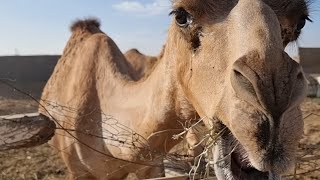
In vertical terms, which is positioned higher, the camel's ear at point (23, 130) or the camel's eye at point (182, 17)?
the camel's eye at point (182, 17)

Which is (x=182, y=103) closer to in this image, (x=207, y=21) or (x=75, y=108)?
(x=207, y=21)

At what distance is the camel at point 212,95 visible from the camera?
180 centimetres

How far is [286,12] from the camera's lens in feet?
7.82

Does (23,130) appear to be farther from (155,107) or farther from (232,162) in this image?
(232,162)

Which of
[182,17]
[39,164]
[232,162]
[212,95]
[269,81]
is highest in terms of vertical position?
[182,17]

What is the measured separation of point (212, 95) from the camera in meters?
2.30

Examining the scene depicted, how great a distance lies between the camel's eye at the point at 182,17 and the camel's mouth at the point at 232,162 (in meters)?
0.71

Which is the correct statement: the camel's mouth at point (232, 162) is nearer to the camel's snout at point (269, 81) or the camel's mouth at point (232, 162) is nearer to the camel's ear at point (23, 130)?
the camel's snout at point (269, 81)

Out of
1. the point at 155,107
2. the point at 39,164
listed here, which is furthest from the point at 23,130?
the point at 39,164

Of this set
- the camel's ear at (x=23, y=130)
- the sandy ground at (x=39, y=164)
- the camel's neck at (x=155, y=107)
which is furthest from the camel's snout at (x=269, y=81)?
the sandy ground at (x=39, y=164)

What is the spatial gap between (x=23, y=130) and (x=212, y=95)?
3.94ft

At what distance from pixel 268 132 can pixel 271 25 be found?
1.70 ft

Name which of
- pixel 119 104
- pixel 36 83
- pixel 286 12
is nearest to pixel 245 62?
pixel 286 12

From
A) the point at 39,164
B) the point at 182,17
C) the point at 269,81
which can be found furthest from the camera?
the point at 39,164
